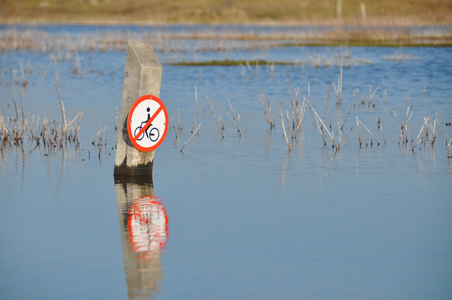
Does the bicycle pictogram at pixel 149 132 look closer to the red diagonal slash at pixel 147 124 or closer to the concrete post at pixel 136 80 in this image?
the red diagonal slash at pixel 147 124

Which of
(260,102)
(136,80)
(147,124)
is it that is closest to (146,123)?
(147,124)

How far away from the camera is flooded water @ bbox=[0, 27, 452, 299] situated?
5.81m

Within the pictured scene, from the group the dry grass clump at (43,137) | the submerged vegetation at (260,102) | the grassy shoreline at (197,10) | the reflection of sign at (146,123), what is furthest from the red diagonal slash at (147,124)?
the grassy shoreline at (197,10)

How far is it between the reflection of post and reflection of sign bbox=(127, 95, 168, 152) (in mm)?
530

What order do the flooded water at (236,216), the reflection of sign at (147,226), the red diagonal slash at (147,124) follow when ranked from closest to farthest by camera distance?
the flooded water at (236,216)
the reflection of sign at (147,226)
the red diagonal slash at (147,124)

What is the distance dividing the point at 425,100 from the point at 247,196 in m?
11.5

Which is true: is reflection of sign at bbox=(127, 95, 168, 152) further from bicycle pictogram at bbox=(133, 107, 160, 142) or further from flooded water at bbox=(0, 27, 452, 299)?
flooded water at bbox=(0, 27, 452, 299)

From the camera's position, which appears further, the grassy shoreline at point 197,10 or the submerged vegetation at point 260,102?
the grassy shoreline at point 197,10

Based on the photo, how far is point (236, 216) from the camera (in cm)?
778

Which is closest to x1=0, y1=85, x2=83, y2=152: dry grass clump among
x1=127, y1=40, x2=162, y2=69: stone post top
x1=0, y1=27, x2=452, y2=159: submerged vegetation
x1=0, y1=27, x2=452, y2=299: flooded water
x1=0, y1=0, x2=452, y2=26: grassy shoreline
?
x1=0, y1=27, x2=452, y2=159: submerged vegetation

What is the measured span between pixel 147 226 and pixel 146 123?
88.3 inches

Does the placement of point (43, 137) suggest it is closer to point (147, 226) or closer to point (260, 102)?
point (147, 226)

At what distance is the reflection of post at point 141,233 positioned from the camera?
229 inches

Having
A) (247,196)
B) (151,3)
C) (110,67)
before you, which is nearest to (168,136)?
(247,196)
